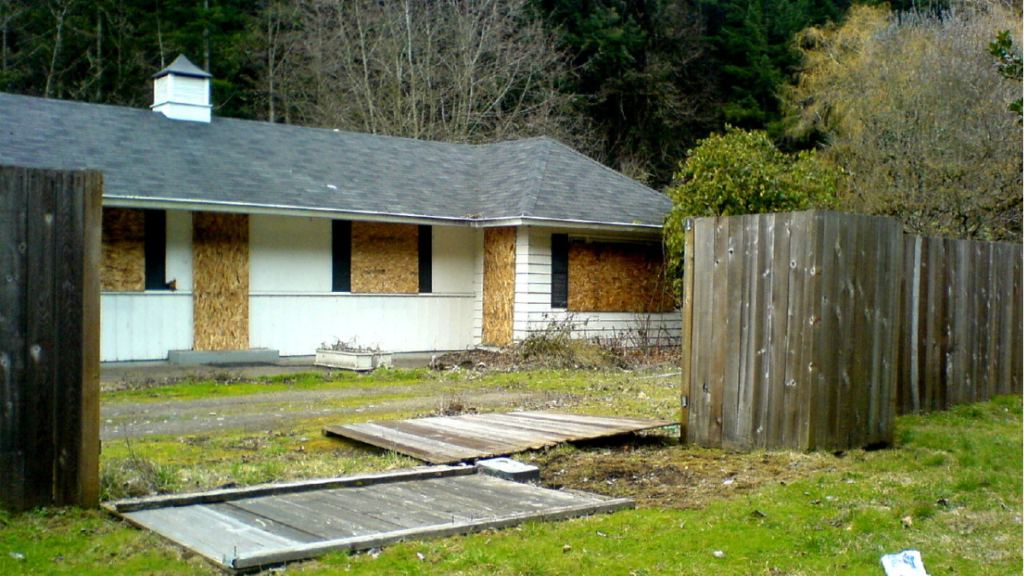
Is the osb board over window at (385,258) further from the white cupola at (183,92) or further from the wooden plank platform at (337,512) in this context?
the wooden plank platform at (337,512)

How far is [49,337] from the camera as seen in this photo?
5.23 meters

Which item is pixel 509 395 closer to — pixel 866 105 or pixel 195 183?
pixel 195 183

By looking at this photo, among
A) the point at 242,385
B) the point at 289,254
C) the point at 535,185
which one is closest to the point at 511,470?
the point at 242,385

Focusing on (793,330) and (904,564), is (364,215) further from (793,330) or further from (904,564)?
(904,564)

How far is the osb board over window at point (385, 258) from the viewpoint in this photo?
17.6 meters

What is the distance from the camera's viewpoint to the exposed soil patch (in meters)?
6.14

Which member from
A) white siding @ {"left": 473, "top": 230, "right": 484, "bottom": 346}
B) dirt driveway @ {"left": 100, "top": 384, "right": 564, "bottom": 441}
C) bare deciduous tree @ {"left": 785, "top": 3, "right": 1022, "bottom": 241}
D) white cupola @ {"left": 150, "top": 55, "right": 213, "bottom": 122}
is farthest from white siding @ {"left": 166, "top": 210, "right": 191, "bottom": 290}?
bare deciduous tree @ {"left": 785, "top": 3, "right": 1022, "bottom": 241}

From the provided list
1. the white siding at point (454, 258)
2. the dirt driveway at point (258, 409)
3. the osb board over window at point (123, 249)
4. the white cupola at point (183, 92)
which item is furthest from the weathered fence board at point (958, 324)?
the white cupola at point (183, 92)

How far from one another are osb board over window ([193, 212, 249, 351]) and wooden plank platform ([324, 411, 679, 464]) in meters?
7.99

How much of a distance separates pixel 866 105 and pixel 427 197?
34.7 ft

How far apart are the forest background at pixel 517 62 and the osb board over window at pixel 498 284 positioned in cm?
735

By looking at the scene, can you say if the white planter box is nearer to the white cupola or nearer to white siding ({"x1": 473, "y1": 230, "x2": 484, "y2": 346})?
white siding ({"x1": 473, "y1": 230, "x2": 484, "y2": 346})

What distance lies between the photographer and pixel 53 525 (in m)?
5.03

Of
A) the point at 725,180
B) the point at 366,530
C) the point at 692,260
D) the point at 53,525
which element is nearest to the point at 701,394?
the point at 692,260
